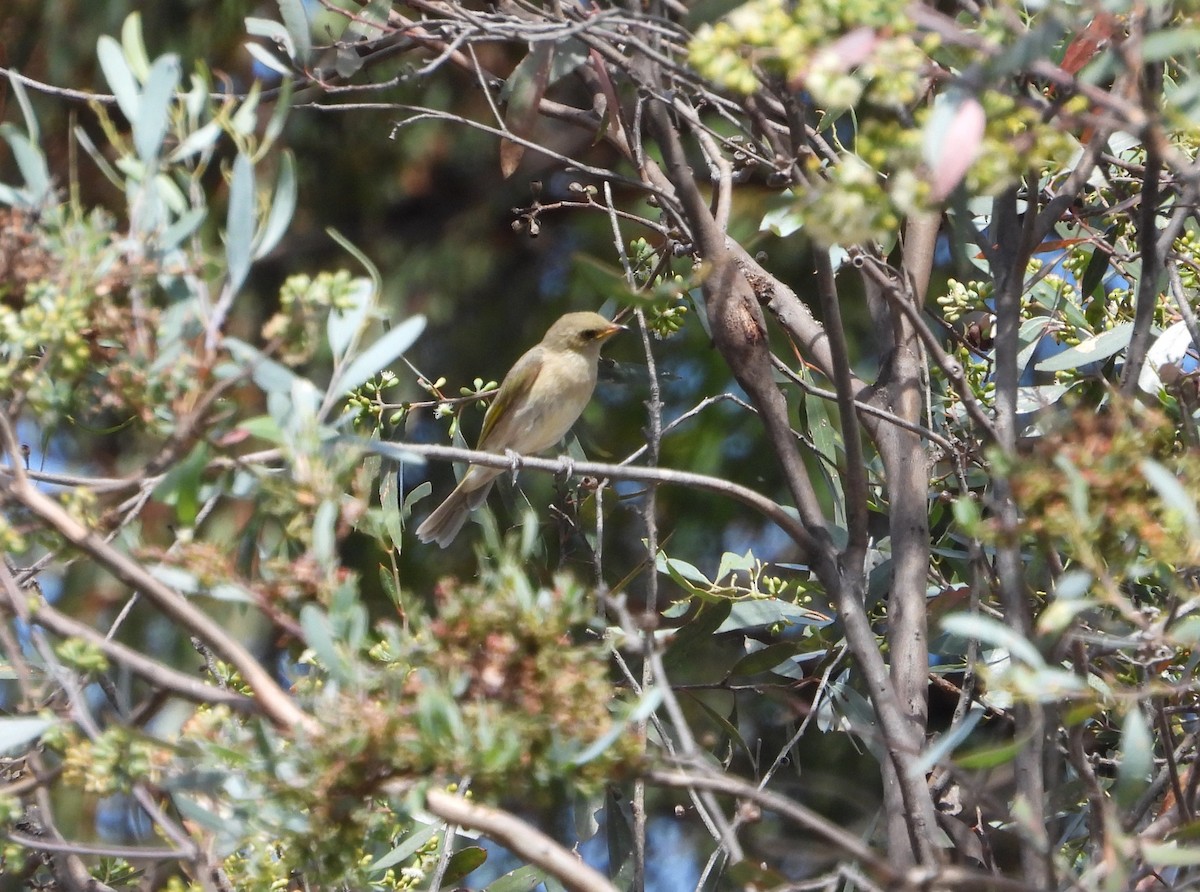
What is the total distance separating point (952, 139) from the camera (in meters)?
1.07

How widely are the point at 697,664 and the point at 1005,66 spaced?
3400 millimetres

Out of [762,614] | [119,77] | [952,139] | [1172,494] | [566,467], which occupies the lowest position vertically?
[762,614]

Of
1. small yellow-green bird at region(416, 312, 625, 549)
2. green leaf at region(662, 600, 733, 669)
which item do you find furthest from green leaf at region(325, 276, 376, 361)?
small yellow-green bird at region(416, 312, 625, 549)

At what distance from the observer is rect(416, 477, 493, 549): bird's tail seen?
4.50 metres

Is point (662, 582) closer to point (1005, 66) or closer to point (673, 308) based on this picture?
point (673, 308)

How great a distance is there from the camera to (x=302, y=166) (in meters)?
5.68

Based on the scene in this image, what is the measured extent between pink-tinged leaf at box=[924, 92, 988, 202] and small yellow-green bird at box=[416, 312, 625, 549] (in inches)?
124

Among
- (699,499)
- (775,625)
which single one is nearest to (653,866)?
(699,499)

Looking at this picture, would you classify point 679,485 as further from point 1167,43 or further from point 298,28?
point 1167,43

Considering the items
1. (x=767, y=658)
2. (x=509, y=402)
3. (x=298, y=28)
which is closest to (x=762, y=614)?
(x=767, y=658)

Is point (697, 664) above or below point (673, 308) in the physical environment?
below

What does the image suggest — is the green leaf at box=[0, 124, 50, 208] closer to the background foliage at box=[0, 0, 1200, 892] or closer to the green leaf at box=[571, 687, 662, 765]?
the background foliage at box=[0, 0, 1200, 892]

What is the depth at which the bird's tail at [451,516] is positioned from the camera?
4504mm

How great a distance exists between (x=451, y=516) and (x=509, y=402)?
53cm
